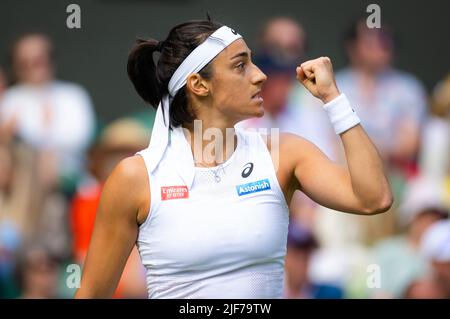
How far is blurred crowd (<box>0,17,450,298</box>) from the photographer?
5980 millimetres

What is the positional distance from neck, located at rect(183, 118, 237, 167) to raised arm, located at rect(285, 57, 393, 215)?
22 cm

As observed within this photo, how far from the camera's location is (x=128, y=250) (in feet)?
11.8

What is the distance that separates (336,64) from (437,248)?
5.16ft

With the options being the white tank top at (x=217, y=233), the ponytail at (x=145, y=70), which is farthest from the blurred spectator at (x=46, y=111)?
the white tank top at (x=217, y=233)

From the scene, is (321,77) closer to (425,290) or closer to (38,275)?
(425,290)

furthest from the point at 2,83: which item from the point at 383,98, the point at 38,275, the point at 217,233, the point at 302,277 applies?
the point at 217,233

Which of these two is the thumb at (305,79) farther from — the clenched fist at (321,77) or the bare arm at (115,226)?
the bare arm at (115,226)

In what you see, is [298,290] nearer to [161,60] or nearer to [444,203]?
[444,203]

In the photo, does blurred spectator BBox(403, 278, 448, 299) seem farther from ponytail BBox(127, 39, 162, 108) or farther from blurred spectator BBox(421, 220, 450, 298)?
Result: ponytail BBox(127, 39, 162, 108)

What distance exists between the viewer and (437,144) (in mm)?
6562

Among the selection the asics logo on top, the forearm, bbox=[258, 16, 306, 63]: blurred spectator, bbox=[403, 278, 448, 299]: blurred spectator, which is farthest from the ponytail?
bbox=[258, 16, 306, 63]: blurred spectator

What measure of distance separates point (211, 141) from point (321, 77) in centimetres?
47
